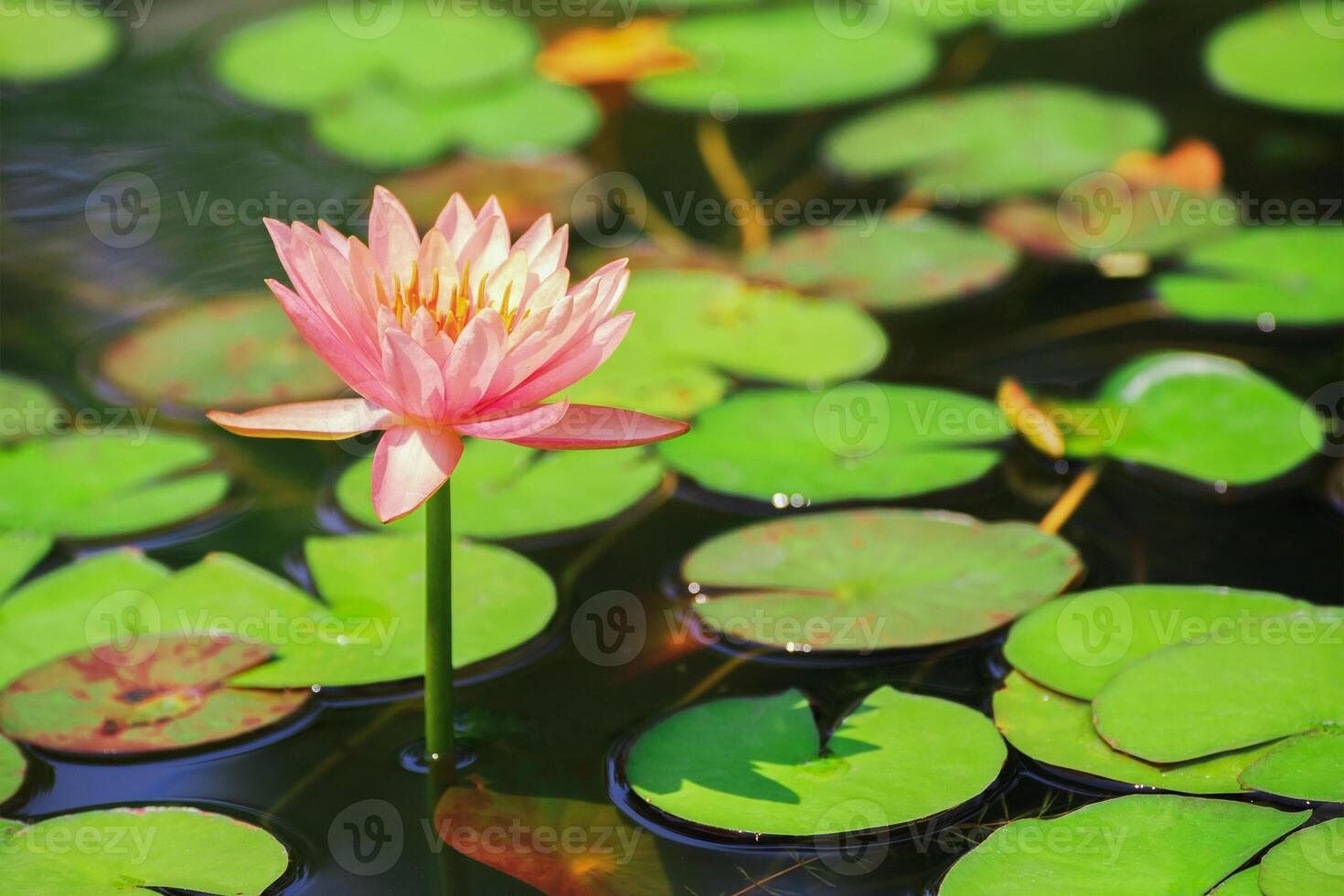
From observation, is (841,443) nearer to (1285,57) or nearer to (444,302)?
(444,302)

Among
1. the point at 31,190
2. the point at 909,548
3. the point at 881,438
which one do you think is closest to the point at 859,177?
the point at 881,438

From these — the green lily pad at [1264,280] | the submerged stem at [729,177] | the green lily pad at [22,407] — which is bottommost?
the green lily pad at [22,407]

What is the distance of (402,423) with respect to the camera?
1.46 meters

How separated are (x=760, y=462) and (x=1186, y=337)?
951 mm

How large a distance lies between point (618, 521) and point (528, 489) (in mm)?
177

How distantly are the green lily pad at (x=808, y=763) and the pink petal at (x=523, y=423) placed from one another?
509mm

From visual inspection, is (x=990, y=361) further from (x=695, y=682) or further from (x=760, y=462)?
(x=695, y=682)

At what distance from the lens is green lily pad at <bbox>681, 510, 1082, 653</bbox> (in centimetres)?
188

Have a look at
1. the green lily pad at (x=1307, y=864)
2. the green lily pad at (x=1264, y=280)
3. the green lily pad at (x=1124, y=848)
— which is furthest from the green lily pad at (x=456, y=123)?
the green lily pad at (x=1307, y=864)

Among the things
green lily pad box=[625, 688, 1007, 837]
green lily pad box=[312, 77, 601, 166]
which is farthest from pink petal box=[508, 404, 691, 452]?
green lily pad box=[312, 77, 601, 166]

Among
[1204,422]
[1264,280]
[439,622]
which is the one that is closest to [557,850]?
[439,622]

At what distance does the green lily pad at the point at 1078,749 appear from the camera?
1.59 m

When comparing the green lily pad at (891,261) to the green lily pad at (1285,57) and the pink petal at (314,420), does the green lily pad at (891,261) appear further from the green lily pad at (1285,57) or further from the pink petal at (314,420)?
the pink petal at (314,420)

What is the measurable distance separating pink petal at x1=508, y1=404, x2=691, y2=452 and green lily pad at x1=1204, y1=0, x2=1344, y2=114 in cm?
271
